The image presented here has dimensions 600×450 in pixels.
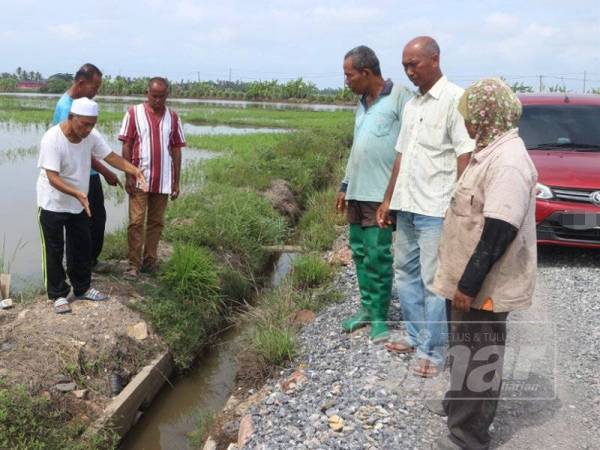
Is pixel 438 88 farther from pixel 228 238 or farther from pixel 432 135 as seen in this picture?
pixel 228 238

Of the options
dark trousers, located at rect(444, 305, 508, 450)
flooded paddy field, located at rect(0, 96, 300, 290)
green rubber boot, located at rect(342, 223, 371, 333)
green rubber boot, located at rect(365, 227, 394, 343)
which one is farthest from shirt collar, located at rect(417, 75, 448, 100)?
flooded paddy field, located at rect(0, 96, 300, 290)

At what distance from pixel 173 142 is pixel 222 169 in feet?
17.2

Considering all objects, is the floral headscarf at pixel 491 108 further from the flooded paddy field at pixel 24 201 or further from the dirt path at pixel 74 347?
the flooded paddy field at pixel 24 201

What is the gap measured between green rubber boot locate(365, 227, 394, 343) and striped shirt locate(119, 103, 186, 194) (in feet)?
6.99

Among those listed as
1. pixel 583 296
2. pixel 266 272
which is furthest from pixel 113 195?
pixel 583 296

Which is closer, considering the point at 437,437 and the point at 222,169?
the point at 437,437

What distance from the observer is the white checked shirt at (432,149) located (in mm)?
3096

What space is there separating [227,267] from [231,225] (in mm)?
807

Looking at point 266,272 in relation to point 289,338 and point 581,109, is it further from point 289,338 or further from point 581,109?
point 581,109

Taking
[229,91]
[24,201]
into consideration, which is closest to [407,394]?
[24,201]

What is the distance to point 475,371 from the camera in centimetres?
257

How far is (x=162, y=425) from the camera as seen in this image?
421 cm

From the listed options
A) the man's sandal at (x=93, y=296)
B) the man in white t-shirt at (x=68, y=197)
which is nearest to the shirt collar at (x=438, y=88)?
the man in white t-shirt at (x=68, y=197)

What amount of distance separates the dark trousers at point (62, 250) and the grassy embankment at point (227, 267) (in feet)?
1.95
